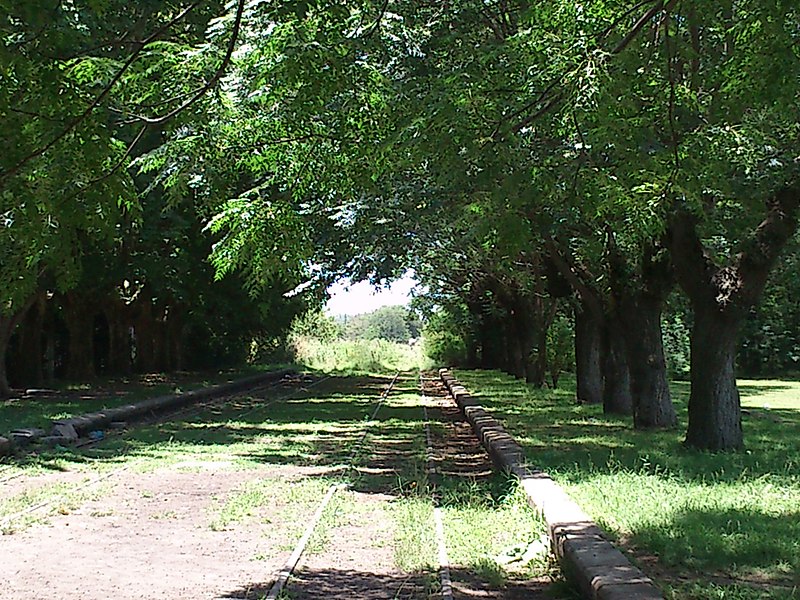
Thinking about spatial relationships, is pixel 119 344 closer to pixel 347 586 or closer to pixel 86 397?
pixel 86 397

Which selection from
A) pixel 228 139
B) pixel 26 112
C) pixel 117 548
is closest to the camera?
pixel 26 112

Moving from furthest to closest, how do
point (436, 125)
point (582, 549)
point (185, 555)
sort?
point (436, 125) → point (185, 555) → point (582, 549)

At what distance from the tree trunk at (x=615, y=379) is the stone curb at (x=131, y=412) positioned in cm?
1051

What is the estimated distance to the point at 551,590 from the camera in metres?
7.83

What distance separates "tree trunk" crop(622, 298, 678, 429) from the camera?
18000mm

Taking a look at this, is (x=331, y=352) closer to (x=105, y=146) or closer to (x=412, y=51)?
(x=412, y=51)

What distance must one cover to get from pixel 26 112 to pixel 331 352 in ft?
211

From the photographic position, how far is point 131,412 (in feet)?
78.5

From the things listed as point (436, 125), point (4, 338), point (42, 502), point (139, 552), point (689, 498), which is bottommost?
point (139, 552)

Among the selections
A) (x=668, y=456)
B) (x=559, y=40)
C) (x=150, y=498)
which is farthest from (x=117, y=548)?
(x=668, y=456)

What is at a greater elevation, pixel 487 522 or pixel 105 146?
pixel 105 146

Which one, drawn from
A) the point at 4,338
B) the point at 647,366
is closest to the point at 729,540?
the point at 647,366

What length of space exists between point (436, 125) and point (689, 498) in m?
4.48

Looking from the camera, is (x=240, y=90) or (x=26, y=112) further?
(x=240, y=90)
